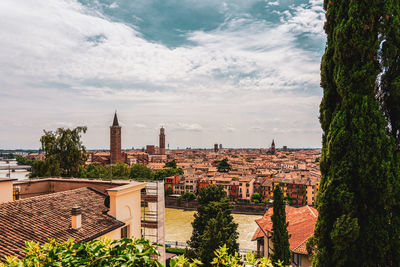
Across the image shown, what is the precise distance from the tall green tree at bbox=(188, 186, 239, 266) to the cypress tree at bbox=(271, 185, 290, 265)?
3.34 metres

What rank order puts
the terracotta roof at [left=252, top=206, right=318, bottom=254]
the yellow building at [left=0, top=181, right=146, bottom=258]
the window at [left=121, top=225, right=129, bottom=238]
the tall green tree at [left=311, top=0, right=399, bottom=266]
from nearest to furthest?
the tall green tree at [left=311, top=0, right=399, bottom=266]
the yellow building at [left=0, top=181, right=146, bottom=258]
the window at [left=121, top=225, right=129, bottom=238]
the terracotta roof at [left=252, top=206, right=318, bottom=254]

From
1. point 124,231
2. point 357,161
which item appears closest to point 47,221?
point 124,231

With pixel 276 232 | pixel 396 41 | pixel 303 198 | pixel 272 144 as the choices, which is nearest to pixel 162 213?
pixel 276 232

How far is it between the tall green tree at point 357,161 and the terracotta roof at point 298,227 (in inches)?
219

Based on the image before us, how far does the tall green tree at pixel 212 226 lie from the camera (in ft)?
41.1

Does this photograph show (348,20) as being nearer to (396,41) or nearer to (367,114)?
(396,41)

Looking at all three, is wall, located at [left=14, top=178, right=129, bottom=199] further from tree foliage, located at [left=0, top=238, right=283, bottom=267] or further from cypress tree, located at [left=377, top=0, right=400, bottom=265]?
cypress tree, located at [left=377, top=0, right=400, bottom=265]

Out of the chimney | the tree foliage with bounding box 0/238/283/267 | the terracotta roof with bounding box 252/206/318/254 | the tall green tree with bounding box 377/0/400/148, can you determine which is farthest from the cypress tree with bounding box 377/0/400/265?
the terracotta roof with bounding box 252/206/318/254

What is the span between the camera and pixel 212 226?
13.0 metres

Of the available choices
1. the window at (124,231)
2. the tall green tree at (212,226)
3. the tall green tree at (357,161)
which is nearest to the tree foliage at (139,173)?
the tall green tree at (212,226)

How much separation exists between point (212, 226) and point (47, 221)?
9209 mm

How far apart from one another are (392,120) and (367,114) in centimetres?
47

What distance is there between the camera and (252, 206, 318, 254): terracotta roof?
9.23 m

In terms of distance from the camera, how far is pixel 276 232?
891cm
